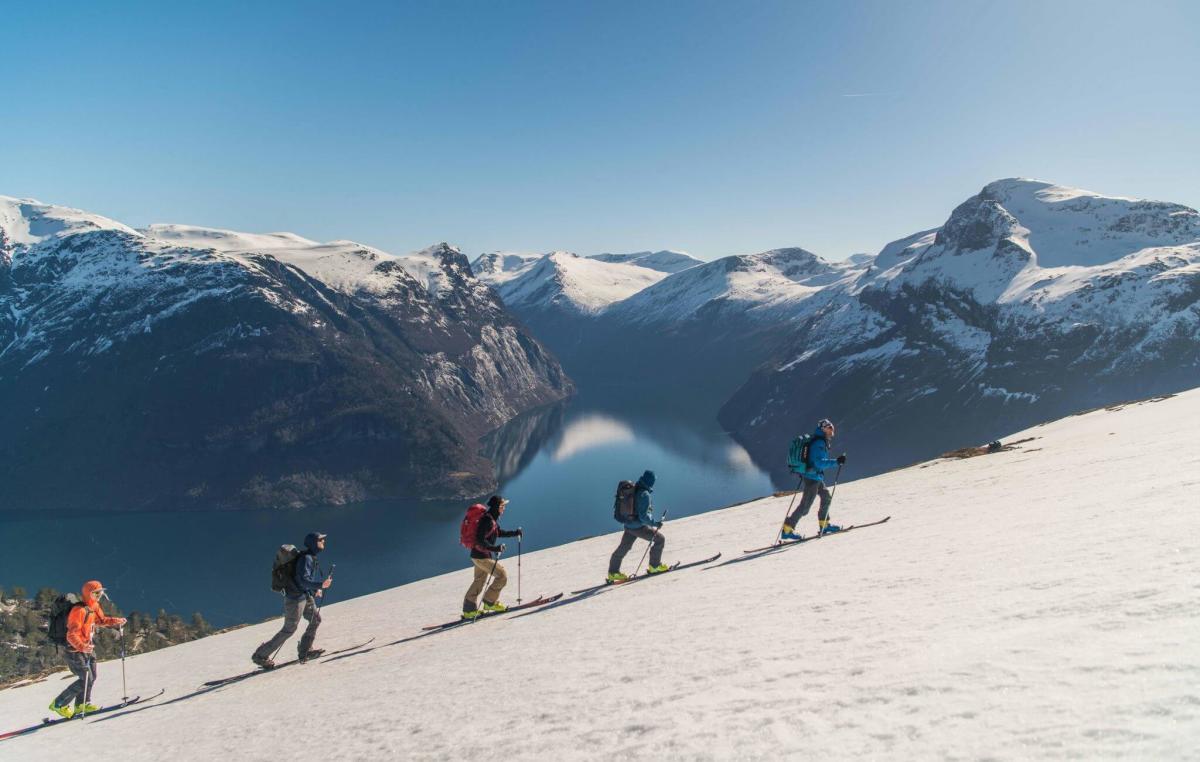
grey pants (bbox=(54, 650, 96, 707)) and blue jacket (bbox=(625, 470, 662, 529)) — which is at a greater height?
blue jacket (bbox=(625, 470, 662, 529))

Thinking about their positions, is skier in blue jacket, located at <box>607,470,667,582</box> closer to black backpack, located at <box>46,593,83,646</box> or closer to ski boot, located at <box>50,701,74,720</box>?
black backpack, located at <box>46,593,83,646</box>

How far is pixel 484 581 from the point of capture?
17.0 metres

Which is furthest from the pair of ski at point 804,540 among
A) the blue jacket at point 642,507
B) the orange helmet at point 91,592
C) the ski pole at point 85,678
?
the ski pole at point 85,678

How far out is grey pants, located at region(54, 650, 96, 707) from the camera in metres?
15.0

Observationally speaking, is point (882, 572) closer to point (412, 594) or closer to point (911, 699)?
point (911, 699)

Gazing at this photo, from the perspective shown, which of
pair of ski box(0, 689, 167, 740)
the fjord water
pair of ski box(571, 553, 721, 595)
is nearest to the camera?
pair of ski box(0, 689, 167, 740)

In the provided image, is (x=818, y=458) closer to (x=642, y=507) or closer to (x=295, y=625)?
(x=642, y=507)

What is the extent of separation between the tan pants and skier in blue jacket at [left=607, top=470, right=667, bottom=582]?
9.85ft

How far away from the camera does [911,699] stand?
631 centimetres

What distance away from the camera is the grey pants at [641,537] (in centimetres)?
1758

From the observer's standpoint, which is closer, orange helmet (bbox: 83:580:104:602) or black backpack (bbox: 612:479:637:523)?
orange helmet (bbox: 83:580:104:602)

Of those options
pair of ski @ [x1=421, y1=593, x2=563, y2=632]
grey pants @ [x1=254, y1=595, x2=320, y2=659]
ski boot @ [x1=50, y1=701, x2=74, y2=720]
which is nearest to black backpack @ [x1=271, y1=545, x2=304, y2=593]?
grey pants @ [x1=254, y1=595, x2=320, y2=659]

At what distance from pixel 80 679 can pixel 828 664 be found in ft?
53.9

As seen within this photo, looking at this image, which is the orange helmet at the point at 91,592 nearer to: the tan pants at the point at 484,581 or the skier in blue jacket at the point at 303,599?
the skier in blue jacket at the point at 303,599
